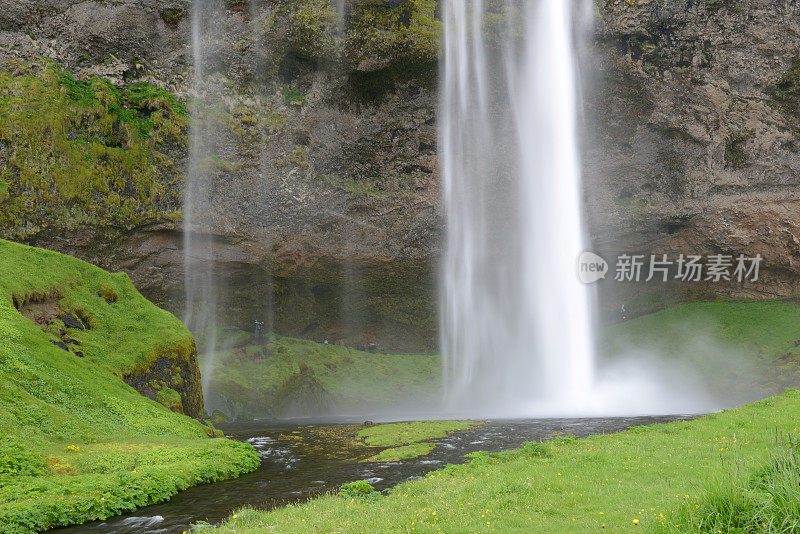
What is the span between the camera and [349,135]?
4694 cm

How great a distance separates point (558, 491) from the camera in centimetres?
1064

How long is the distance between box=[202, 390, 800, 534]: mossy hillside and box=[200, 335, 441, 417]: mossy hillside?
28.3 meters

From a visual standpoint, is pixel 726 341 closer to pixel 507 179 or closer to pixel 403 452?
pixel 507 179

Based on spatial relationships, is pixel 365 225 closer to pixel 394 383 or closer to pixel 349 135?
pixel 349 135

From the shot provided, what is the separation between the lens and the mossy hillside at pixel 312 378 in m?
41.5

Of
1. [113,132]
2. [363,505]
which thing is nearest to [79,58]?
[113,132]

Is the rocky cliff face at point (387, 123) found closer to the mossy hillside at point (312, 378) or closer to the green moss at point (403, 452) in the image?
the mossy hillside at point (312, 378)

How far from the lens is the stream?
1206cm

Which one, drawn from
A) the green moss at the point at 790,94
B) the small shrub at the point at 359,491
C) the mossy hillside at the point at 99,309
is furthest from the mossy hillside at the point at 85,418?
the green moss at the point at 790,94

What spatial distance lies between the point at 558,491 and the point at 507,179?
38347 mm

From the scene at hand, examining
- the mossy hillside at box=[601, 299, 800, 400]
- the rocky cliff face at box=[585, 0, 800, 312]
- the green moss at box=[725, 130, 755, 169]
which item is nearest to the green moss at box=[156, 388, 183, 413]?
the mossy hillside at box=[601, 299, 800, 400]

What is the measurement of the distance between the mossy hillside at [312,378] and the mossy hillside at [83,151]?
46.9ft

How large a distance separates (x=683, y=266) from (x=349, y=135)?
34757mm

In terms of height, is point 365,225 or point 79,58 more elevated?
point 79,58
